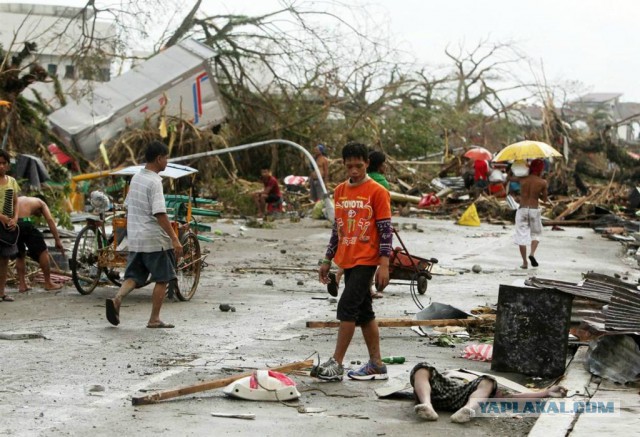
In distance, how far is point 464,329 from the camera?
388 inches

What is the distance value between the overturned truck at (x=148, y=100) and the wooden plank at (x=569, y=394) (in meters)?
20.4

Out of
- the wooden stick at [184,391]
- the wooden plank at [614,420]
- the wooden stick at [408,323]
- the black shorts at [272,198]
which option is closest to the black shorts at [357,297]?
the wooden stick at [184,391]

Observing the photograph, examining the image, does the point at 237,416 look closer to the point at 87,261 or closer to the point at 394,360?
the point at 394,360

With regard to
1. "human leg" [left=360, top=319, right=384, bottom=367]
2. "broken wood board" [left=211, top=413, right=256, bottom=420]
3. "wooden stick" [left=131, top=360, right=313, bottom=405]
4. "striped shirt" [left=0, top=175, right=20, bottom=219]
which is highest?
"striped shirt" [left=0, top=175, right=20, bottom=219]

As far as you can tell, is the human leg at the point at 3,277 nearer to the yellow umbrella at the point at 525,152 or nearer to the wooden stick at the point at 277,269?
the wooden stick at the point at 277,269

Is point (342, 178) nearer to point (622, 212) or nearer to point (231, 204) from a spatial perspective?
point (231, 204)

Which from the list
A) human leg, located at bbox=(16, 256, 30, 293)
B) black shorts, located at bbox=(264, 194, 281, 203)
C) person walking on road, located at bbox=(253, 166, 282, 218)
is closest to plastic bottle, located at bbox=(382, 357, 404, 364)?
human leg, located at bbox=(16, 256, 30, 293)

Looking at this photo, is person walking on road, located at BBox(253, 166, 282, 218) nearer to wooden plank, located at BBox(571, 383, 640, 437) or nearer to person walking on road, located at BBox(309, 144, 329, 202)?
person walking on road, located at BBox(309, 144, 329, 202)

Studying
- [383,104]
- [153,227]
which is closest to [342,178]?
[383,104]

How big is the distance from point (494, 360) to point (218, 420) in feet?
8.65

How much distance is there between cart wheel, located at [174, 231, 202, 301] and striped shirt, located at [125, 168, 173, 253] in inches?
77.7

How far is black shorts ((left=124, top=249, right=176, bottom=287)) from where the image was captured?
10109mm

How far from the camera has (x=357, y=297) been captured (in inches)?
301

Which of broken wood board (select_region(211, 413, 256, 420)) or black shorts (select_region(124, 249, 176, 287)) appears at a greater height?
black shorts (select_region(124, 249, 176, 287))
